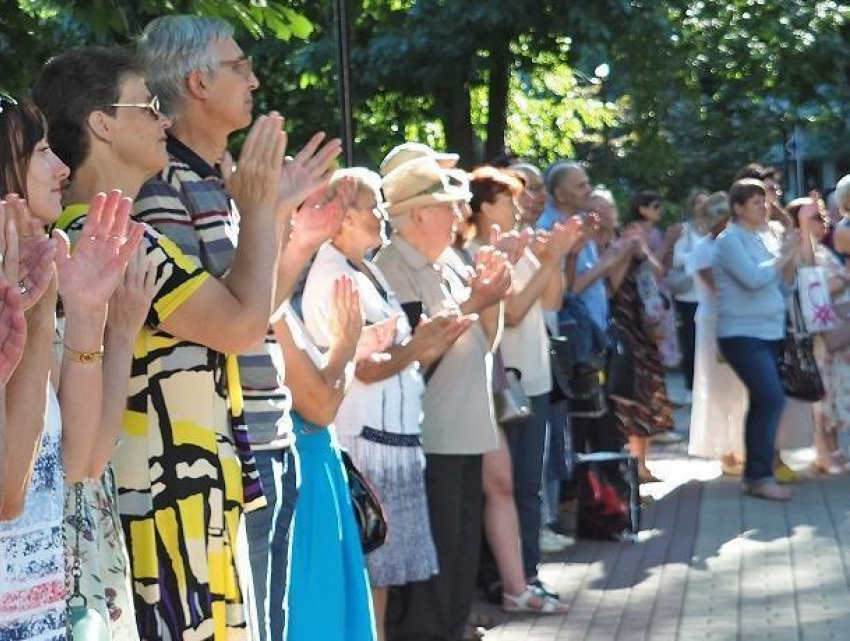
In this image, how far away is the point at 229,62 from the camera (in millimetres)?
4883

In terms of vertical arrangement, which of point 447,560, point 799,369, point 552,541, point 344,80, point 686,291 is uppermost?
point 344,80

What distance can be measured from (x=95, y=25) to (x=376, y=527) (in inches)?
78.0

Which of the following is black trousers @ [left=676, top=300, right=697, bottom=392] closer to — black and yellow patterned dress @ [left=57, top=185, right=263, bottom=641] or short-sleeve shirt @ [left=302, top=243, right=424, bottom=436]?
short-sleeve shirt @ [left=302, top=243, right=424, bottom=436]

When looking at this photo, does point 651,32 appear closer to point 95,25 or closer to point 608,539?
point 608,539

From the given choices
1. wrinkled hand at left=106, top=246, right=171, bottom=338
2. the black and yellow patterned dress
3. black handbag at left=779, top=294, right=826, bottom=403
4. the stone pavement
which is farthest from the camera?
black handbag at left=779, top=294, right=826, bottom=403

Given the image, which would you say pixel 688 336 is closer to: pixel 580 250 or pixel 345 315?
pixel 580 250

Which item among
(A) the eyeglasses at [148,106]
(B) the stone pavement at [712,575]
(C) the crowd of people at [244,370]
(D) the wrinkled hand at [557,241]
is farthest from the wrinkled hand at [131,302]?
(D) the wrinkled hand at [557,241]

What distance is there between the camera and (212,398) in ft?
14.6

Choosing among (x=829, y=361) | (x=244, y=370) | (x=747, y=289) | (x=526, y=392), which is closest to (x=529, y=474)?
(x=526, y=392)

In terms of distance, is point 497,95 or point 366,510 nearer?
point 366,510

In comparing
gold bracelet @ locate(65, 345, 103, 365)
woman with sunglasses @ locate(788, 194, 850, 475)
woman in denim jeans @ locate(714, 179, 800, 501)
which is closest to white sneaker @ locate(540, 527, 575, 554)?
woman in denim jeans @ locate(714, 179, 800, 501)

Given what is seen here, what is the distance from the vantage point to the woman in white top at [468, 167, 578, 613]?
842cm

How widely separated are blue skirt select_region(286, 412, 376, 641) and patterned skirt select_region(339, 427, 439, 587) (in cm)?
97

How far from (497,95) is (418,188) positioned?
8.81 metres
